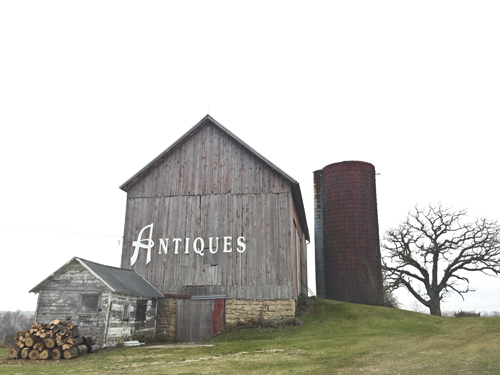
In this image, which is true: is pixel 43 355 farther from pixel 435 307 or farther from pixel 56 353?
pixel 435 307

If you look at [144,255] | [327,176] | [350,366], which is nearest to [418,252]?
[327,176]

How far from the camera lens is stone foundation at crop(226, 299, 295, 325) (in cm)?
1909

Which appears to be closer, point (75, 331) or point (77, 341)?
point (77, 341)

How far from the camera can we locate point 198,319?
64.4 ft

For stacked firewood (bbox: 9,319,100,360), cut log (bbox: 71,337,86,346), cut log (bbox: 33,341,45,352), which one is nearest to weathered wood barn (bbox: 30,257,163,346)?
cut log (bbox: 71,337,86,346)

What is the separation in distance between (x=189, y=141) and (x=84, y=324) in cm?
1046

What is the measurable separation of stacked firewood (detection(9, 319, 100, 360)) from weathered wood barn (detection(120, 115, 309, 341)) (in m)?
5.33

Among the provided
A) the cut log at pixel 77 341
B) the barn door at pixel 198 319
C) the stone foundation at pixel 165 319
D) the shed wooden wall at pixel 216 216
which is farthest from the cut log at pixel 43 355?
the shed wooden wall at pixel 216 216

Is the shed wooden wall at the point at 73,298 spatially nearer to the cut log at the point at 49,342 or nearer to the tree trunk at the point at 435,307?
the cut log at the point at 49,342

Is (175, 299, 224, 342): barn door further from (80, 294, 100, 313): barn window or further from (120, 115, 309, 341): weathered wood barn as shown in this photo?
(80, 294, 100, 313): barn window

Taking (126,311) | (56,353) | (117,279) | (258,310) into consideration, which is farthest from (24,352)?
(258,310)

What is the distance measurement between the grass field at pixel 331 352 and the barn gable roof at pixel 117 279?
8.00ft

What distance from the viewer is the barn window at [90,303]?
52.3 feet

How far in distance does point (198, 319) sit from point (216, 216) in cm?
499
